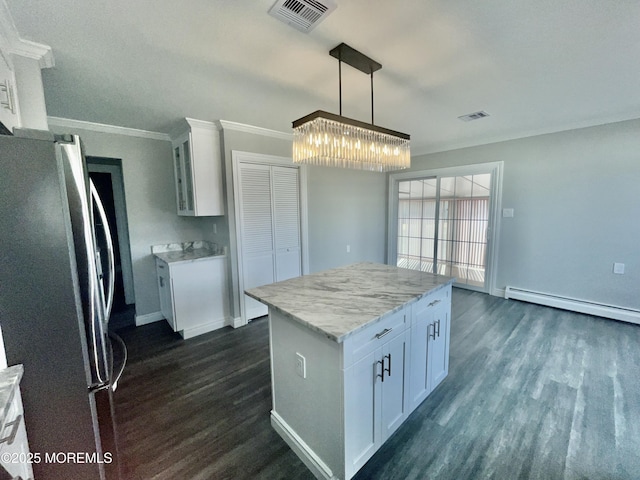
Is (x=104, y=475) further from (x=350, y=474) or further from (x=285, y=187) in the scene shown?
(x=285, y=187)

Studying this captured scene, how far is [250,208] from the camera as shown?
10.7 ft

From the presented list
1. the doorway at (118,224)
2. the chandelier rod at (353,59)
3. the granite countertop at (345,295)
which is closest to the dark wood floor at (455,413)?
the granite countertop at (345,295)

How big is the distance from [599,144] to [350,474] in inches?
176

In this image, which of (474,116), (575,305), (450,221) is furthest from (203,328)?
(575,305)

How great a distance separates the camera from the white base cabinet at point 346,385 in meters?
1.34

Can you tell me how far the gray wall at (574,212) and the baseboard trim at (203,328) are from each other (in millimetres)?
4144

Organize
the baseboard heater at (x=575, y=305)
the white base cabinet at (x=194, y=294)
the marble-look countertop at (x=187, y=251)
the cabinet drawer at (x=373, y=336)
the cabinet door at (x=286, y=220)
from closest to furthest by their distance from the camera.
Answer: the cabinet drawer at (x=373, y=336)
the white base cabinet at (x=194, y=294)
the marble-look countertop at (x=187, y=251)
the baseboard heater at (x=575, y=305)
the cabinet door at (x=286, y=220)

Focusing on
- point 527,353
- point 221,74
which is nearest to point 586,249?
point 527,353

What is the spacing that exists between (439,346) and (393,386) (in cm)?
68

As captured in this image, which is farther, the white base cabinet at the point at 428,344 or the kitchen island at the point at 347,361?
the white base cabinet at the point at 428,344

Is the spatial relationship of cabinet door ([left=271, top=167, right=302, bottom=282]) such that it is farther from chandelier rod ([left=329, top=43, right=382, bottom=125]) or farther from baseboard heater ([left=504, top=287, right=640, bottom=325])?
baseboard heater ([left=504, top=287, right=640, bottom=325])

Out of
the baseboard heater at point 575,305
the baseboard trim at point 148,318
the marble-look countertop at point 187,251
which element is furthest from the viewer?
the baseboard trim at point 148,318

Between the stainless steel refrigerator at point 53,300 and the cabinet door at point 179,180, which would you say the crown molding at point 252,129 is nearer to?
the cabinet door at point 179,180

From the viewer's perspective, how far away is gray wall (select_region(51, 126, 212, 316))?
127 inches
